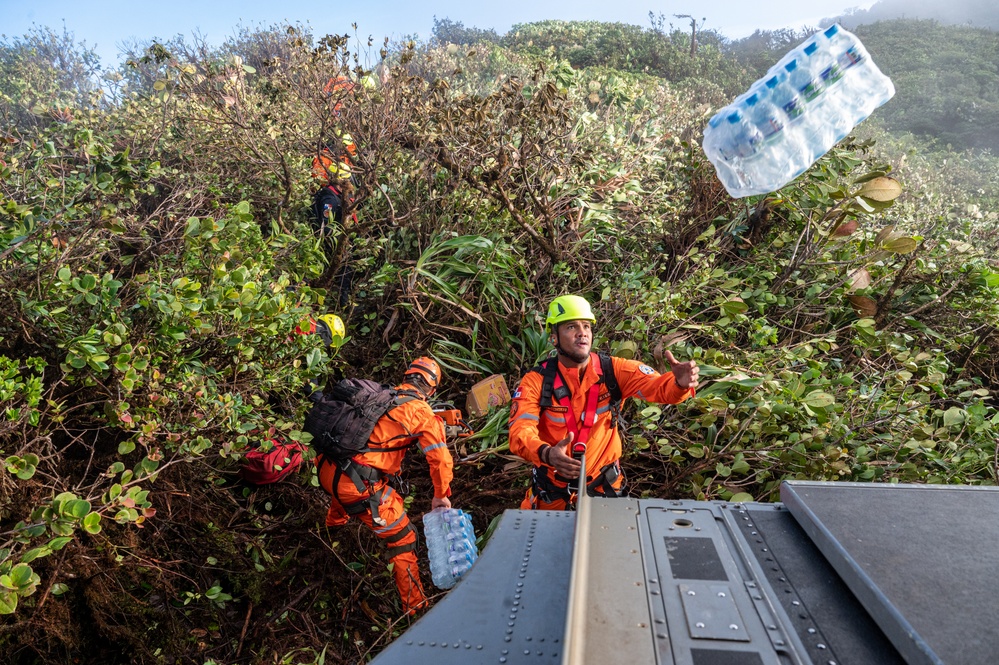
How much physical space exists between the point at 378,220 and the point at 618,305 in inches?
95.0

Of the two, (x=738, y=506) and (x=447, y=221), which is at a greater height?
(x=447, y=221)

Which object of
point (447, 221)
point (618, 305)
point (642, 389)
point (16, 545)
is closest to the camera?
point (16, 545)

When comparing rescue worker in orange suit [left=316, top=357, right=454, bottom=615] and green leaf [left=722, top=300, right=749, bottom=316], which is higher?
green leaf [left=722, top=300, right=749, bottom=316]

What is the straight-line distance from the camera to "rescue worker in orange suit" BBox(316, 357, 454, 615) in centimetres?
397

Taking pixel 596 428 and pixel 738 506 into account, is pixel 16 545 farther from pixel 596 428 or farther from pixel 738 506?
pixel 738 506

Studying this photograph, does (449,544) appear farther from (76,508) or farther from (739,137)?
(739,137)

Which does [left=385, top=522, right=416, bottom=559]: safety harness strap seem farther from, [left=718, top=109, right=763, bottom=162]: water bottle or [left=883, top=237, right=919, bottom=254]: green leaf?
[left=883, top=237, right=919, bottom=254]: green leaf

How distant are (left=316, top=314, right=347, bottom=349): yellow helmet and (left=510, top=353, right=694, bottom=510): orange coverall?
166 cm

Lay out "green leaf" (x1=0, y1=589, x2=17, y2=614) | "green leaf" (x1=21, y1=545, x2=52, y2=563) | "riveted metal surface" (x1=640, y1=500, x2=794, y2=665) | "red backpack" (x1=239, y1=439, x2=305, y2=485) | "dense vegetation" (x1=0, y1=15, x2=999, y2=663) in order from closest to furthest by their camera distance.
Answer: "riveted metal surface" (x1=640, y1=500, x2=794, y2=665) → "green leaf" (x1=0, y1=589, x2=17, y2=614) → "green leaf" (x1=21, y1=545, x2=52, y2=563) → "dense vegetation" (x1=0, y1=15, x2=999, y2=663) → "red backpack" (x1=239, y1=439, x2=305, y2=485)

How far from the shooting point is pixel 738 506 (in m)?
2.59

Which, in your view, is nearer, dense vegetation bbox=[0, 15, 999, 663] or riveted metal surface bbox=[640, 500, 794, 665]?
riveted metal surface bbox=[640, 500, 794, 665]

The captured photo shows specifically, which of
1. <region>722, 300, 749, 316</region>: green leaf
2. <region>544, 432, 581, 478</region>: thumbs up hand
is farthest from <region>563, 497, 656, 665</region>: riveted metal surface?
<region>722, 300, 749, 316</region>: green leaf

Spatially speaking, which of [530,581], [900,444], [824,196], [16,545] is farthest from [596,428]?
[824,196]

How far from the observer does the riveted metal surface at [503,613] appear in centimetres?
200
